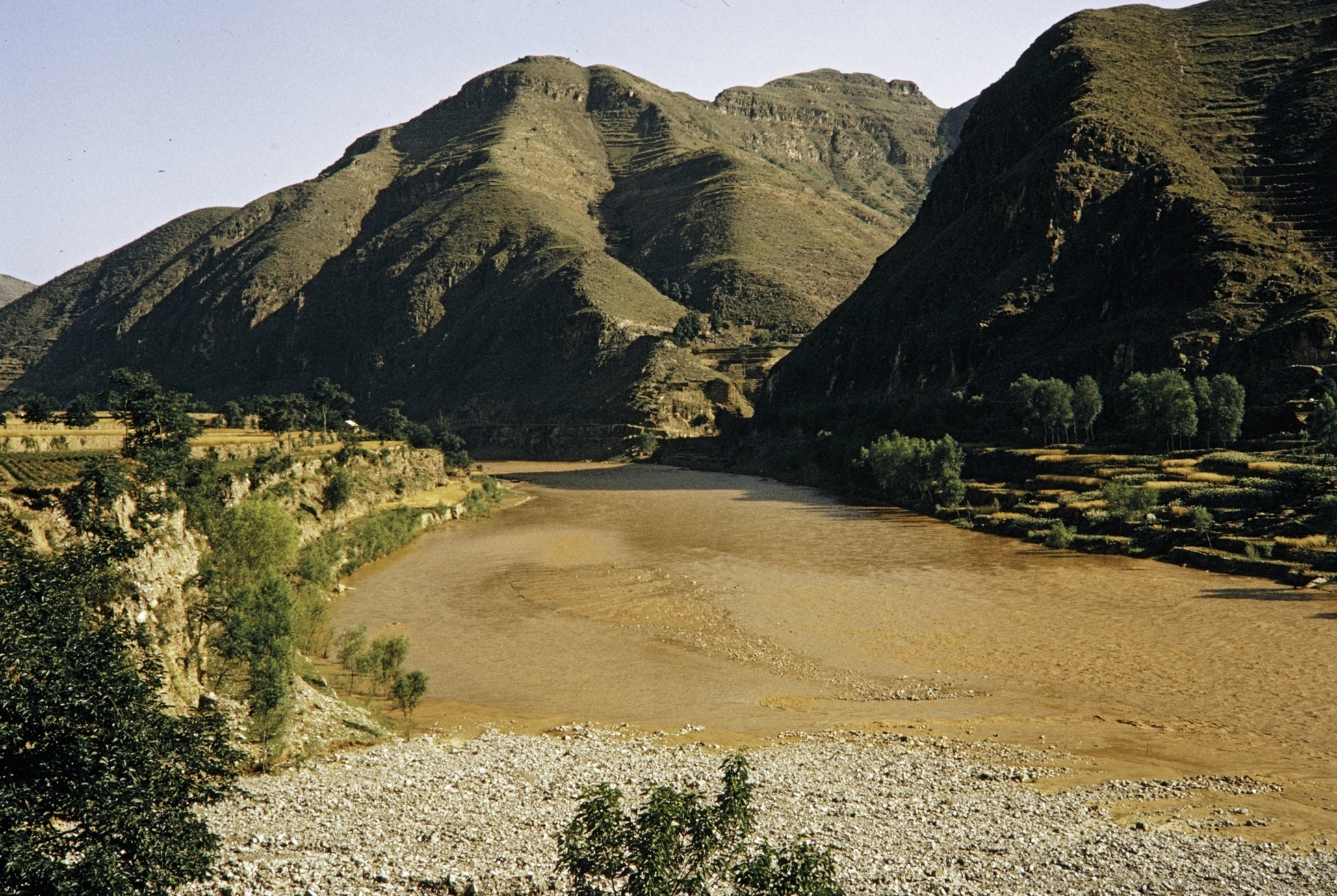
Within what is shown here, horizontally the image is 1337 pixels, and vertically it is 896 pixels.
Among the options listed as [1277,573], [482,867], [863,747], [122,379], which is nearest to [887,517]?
[1277,573]

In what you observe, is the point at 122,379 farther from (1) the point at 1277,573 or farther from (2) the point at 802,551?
(1) the point at 1277,573

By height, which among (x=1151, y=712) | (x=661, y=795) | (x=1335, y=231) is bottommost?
(x=1151, y=712)

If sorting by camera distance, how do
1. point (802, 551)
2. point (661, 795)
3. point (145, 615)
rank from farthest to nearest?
point (802, 551), point (145, 615), point (661, 795)

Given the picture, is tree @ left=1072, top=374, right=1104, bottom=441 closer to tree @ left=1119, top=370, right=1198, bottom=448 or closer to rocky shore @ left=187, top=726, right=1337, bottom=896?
tree @ left=1119, top=370, right=1198, bottom=448

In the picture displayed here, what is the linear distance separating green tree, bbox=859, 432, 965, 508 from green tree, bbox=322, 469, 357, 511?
162 ft

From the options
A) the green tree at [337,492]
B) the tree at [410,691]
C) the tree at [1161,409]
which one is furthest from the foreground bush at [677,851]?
the tree at [1161,409]

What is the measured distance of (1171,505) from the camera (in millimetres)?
59656

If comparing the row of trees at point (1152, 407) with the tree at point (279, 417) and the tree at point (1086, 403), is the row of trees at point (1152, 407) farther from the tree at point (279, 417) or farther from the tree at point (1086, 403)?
the tree at point (279, 417)

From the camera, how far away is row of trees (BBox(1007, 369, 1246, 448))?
2820 inches

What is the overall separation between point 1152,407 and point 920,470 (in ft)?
65.4

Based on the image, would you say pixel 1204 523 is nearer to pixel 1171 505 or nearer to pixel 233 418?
pixel 1171 505

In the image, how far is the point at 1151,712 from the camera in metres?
30.2

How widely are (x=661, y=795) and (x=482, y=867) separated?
6.36m

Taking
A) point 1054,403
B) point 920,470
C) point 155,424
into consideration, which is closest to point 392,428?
point 920,470
